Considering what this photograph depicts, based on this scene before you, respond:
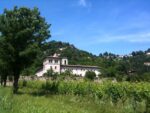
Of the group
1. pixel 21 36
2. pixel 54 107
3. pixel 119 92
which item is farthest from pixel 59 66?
pixel 54 107

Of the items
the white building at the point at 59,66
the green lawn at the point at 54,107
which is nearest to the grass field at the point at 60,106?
the green lawn at the point at 54,107

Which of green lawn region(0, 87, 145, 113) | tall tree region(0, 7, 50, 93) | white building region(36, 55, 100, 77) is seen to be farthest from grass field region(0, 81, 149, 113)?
white building region(36, 55, 100, 77)

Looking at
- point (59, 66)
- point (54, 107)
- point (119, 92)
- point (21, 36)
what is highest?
point (59, 66)

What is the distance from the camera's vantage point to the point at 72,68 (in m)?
178

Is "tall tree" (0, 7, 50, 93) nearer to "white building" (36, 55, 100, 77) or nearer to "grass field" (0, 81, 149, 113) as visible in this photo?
"grass field" (0, 81, 149, 113)

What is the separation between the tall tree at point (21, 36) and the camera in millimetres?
39969

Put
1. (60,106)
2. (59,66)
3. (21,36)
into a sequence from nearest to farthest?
(60,106), (21,36), (59,66)

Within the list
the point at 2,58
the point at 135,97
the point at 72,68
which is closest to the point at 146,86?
the point at 135,97

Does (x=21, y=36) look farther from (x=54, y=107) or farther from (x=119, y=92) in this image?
(x=54, y=107)

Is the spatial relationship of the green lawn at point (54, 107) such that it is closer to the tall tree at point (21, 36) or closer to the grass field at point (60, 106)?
the grass field at point (60, 106)

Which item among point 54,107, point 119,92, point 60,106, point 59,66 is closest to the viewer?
point 54,107

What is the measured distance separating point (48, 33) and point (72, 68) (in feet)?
446

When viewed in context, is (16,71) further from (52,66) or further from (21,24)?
(52,66)

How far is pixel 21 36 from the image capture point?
39.8 m
